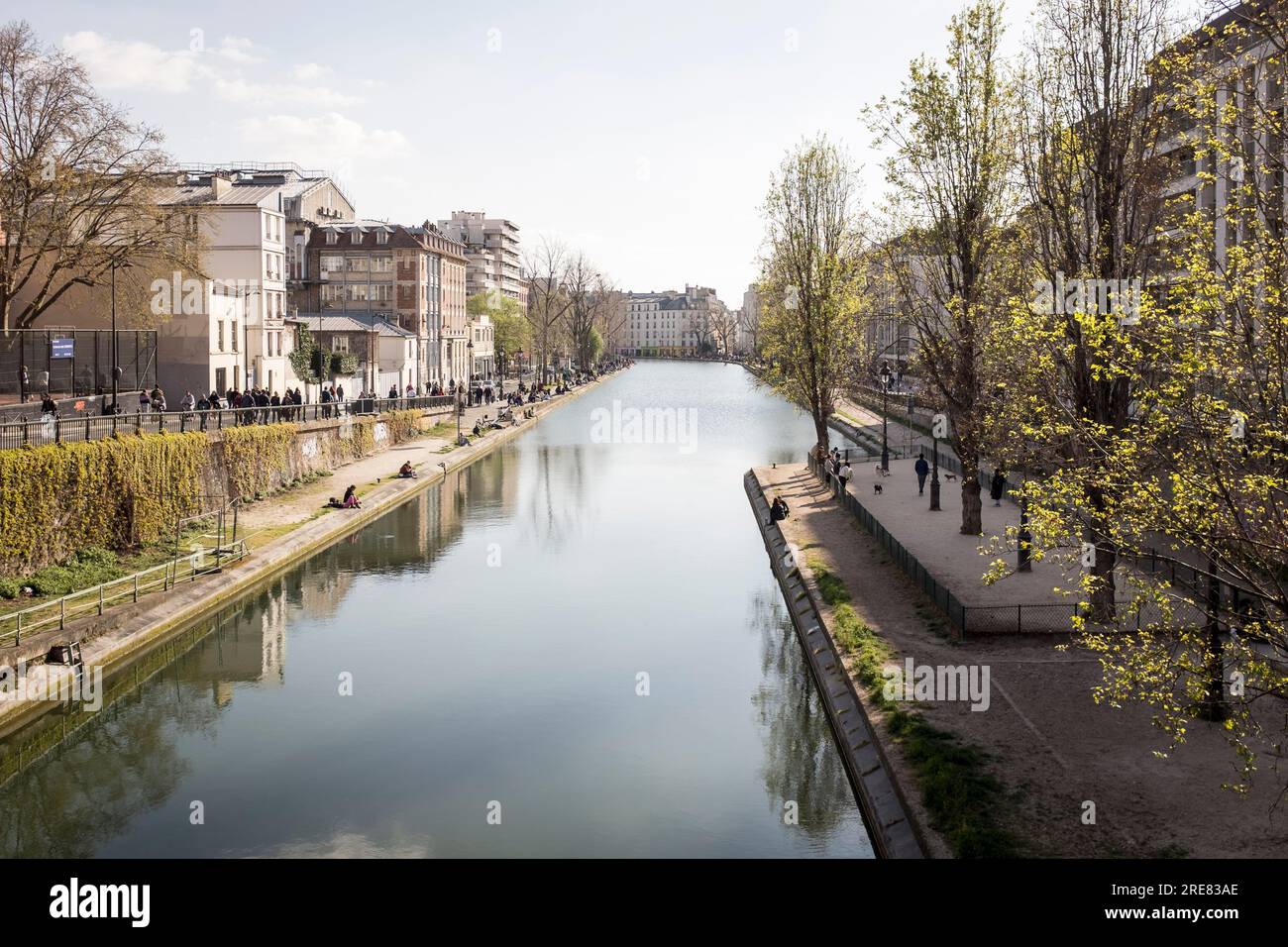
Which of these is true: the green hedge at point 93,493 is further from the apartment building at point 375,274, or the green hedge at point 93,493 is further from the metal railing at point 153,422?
the apartment building at point 375,274

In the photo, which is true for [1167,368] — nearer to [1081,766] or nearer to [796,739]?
[1081,766]

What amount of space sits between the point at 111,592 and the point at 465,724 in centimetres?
1120

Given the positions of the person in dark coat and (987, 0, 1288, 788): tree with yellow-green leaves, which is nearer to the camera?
(987, 0, 1288, 788): tree with yellow-green leaves

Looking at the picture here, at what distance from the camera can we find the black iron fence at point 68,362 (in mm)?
41500

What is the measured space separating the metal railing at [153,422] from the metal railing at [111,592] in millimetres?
4127

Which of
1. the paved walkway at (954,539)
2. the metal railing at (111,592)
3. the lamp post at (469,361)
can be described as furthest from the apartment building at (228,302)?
the lamp post at (469,361)

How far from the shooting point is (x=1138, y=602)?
13.6 meters

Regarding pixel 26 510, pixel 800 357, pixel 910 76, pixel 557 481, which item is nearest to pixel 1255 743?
A: pixel 910 76

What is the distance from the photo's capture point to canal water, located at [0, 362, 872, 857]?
18328 mm

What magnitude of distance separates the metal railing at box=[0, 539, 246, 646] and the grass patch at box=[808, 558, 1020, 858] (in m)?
16.1

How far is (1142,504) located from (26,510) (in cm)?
2517

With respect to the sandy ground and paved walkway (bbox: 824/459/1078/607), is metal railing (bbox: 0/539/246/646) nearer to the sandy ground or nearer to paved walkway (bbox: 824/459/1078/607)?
the sandy ground

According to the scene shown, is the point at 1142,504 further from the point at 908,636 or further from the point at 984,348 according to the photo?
the point at 984,348

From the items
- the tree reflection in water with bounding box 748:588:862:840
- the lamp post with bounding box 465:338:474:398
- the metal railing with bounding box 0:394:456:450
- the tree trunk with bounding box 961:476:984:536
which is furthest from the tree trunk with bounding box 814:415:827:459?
the lamp post with bounding box 465:338:474:398
